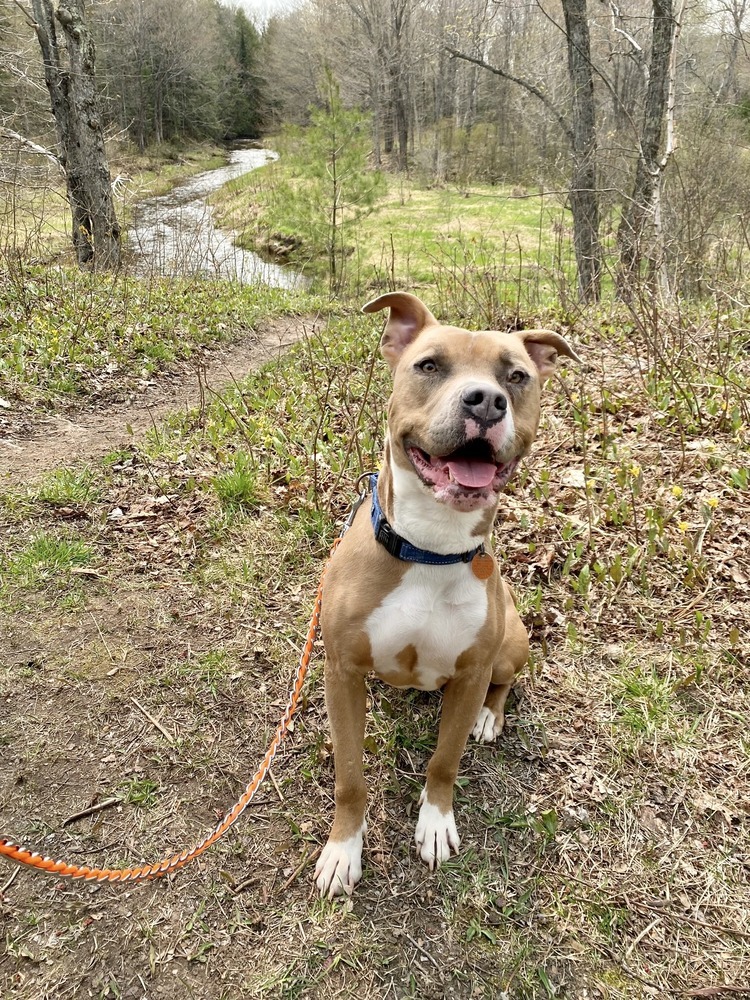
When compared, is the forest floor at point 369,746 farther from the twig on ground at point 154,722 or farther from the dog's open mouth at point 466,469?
the dog's open mouth at point 466,469

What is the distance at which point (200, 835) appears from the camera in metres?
2.37

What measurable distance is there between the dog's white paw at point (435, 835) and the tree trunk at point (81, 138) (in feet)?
33.8

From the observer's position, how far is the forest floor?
79.0 inches

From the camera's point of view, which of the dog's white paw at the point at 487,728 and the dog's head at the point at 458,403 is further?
the dog's white paw at the point at 487,728

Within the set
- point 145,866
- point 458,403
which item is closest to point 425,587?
point 458,403

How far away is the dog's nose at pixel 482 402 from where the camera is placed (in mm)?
1889

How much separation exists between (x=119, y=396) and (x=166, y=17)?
4520 cm

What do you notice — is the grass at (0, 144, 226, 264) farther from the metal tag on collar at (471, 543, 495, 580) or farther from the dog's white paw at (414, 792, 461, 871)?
the dog's white paw at (414, 792, 461, 871)

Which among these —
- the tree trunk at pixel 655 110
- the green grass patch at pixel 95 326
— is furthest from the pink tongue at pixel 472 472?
the tree trunk at pixel 655 110

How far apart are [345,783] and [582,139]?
1004 cm

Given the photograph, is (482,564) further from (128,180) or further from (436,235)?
(436,235)

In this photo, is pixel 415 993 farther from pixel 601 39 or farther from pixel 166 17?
pixel 166 17

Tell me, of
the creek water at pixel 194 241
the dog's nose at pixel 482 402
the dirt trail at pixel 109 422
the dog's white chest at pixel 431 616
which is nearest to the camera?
the dog's nose at pixel 482 402

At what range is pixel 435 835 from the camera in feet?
7.57
